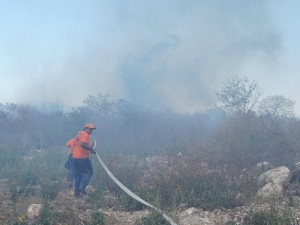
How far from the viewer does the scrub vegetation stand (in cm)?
664

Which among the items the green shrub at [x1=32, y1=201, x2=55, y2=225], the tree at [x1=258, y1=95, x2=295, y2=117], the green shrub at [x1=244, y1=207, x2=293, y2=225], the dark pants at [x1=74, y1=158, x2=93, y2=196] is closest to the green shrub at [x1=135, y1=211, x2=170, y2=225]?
the green shrub at [x1=244, y1=207, x2=293, y2=225]

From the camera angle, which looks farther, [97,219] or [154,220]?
[97,219]

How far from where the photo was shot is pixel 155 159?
13359 mm

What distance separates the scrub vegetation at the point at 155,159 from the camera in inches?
261

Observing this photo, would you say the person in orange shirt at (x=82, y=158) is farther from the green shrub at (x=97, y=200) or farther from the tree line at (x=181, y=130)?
the tree line at (x=181, y=130)

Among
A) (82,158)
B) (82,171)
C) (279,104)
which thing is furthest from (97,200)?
(279,104)

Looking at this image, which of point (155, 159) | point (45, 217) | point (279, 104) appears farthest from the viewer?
point (279, 104)

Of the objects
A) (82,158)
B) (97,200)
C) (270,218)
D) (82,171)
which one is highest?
(82,158)

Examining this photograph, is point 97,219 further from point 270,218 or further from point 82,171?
point 82,171

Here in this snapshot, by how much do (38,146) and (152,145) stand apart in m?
5.69

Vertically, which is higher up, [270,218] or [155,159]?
[155,159]

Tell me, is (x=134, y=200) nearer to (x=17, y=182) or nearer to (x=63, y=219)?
(x=63, y=219)

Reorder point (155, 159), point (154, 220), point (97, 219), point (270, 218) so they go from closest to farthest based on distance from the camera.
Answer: point (270, 218) → point (154, 220) → point (97, 219) → point (155, 159)

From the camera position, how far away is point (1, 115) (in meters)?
21.4
